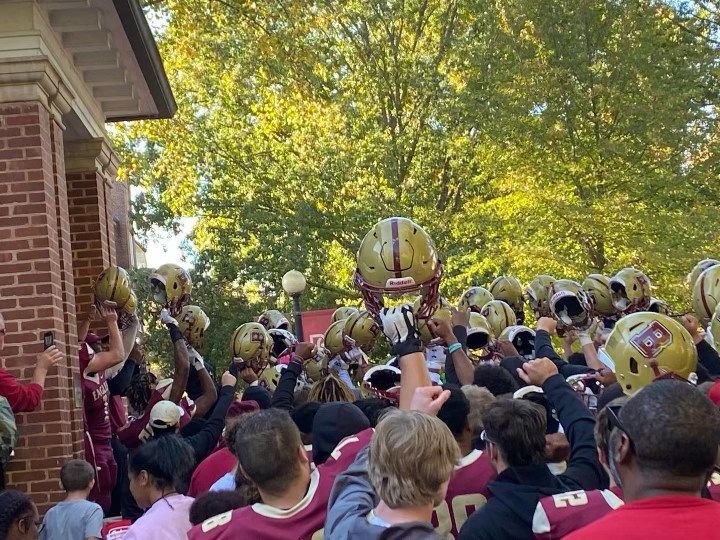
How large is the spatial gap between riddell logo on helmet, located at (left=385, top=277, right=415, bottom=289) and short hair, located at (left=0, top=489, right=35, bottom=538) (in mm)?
1984

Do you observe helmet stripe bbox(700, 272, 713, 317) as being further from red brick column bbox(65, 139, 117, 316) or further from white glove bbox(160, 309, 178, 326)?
red brick column bbox(65, 139, 117, 316)

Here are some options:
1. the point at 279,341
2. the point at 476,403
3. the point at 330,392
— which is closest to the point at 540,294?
the point at 279,341

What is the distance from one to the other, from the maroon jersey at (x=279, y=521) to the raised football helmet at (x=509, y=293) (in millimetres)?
9025

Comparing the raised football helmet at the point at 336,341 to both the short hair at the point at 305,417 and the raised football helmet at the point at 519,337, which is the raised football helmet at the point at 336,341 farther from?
the short hair at the point at 305,417

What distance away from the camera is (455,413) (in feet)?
14.7

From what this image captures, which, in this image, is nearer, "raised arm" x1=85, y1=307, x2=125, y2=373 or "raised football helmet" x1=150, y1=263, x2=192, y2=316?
"raised arm" x1=85, y1=307, x2=125, y2=373

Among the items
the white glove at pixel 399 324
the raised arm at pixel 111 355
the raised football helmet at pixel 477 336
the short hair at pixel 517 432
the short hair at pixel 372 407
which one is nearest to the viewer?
the short hair at pixel 517 432

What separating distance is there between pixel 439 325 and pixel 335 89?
20336 mm

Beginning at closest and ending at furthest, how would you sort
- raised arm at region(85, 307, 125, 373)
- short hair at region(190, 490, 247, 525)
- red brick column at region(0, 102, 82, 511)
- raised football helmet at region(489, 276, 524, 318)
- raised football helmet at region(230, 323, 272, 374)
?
1. short hair at region(190, 490, 247, 525)
2. red brick column at region(0, 102, 82, 511)
3. raised arm at region(85, 307, 125, 373)
4. raised football helmet at region(230, 323, 272, 374)
5. raised football helmet at region(489, 276, 524, 318)

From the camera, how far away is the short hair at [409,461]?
3135 mm

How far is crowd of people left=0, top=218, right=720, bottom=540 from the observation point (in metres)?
2.66

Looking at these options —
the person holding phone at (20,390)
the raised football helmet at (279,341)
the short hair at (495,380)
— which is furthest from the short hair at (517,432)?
the raised football helmet at (279,341)

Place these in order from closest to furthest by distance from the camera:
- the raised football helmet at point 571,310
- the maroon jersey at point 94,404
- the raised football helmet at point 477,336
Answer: the maroon jersey at point 94,404, the raised football helmet at point 571,310, the raised football helmet at point 477,336

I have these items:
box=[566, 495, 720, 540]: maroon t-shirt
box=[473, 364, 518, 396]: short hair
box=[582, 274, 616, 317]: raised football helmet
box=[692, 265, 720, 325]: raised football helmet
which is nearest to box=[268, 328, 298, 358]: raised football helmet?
box=[582, 274, 616, 317]: raised football helmet
